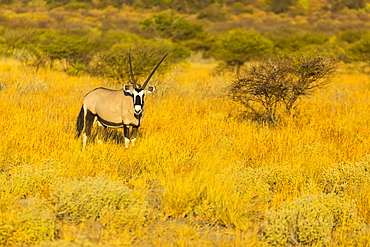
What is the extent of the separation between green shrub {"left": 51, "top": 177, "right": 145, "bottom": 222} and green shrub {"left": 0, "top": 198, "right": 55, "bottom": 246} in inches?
11.3

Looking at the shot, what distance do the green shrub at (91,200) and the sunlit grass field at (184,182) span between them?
12 mm

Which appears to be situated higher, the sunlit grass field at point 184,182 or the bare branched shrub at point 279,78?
the bare branched shrub at point 279,78

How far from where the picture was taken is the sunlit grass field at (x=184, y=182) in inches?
152

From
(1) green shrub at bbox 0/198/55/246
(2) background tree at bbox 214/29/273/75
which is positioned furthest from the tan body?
(2) background tree at bbox 214/29/273/75

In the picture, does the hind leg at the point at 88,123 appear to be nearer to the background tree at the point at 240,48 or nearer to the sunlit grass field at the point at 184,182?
the sunlit grass field at the point at 184,182

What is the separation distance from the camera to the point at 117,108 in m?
5.68

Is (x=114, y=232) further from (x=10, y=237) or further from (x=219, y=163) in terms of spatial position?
(x=219, y=163)

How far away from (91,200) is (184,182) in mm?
1058

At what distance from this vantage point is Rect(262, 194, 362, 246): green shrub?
3.88 meters

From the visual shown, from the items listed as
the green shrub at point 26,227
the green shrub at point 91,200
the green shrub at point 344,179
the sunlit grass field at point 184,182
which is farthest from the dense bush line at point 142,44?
the green shrub at point 26,227

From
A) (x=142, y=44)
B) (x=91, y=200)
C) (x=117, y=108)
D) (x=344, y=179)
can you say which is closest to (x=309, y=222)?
(x=344, y=179)

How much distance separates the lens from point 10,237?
359cm

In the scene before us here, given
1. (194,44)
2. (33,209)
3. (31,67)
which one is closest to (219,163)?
(33,209)

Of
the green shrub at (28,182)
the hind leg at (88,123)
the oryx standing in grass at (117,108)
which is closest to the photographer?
the green shrub at (28,182)
